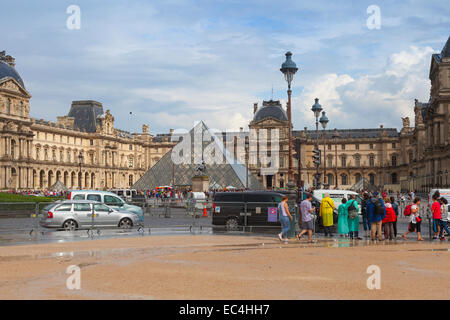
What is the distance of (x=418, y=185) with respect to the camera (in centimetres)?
7119

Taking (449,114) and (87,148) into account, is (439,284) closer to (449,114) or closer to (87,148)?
(449,114)

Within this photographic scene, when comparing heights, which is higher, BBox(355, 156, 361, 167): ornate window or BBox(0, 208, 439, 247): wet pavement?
BBox(355, 156, 361, 167): ornate window

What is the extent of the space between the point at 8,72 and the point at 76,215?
2394 inches

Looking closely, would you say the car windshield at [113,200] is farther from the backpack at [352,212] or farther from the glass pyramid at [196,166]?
the glass pyramid at [196,166]

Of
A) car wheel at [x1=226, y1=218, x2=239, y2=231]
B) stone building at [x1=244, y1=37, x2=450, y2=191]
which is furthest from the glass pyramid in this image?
stone building at [x1=244, y1=37, x2=450, y2=191]

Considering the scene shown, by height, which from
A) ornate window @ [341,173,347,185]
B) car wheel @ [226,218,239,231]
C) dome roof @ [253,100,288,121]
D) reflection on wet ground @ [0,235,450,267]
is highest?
dome roof @ [253,100,288,121]

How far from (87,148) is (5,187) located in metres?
29.5

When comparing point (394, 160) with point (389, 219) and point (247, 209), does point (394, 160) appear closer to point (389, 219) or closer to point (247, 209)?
point (247, 209)

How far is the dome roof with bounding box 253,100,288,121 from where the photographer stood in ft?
340

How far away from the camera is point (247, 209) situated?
20109mm

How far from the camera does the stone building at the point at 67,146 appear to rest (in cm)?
7388

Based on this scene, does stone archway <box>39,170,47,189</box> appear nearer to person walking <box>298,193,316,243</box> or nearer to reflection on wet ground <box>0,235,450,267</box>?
reflection on wet ground <box>0,235,450,267</box>

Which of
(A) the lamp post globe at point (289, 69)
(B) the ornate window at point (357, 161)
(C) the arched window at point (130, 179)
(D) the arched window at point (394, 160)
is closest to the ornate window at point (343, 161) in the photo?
(B) the ornate window at point (357, 161)
